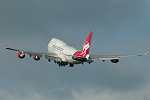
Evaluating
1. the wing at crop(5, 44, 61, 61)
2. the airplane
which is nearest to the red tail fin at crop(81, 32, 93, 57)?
the airplane

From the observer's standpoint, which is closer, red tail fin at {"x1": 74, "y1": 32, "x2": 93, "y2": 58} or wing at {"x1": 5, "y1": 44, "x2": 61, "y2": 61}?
red tail fin at {"x1": 74, "y1": 32, "x2": 93, "y2": 58}

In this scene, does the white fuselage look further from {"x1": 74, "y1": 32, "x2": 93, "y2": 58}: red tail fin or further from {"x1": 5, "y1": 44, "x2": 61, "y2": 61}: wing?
{"x1": 74, "y1": 32, "x2": 93, "y2": 58}: red tail fin

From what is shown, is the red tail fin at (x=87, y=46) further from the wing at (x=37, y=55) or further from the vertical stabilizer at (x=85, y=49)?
the wing at (x=37, y=55)

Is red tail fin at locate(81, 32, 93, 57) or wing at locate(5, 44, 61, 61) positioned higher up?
red tail fin at locate(81, 32, 93, 57)

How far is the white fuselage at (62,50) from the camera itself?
4225 inches

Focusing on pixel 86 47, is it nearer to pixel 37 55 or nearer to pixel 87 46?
pixel 87 46

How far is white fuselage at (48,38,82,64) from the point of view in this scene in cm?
10731

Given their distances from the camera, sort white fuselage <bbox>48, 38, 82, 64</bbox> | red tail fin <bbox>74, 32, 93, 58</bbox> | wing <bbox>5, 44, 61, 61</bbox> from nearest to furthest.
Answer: red tail fin <bbox>74, 32, 93, 58</bbox>
wing <bbox>5, 44, 61, 61</bbox>
white fuselage <bbox>48, 38, 82, 64</bbox>

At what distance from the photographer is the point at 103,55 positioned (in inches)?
4215

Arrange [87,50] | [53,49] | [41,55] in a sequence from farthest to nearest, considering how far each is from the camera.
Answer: [53,49] → [41,55] → [87,50]

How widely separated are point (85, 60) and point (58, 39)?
23.6m

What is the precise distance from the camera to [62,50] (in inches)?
4449

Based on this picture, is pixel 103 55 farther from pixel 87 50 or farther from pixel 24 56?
pixel 24 56

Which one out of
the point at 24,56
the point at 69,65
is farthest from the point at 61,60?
the point at 24,56
